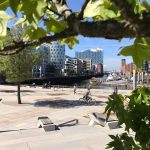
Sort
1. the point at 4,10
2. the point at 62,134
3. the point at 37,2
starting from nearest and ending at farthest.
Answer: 1. the point at 37,2
2. the point at 4,10
3. the point at 62,134

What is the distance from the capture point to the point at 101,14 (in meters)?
1.30

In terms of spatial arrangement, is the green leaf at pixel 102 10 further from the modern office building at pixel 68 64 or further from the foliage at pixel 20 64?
the modern office building at pixel 68 64

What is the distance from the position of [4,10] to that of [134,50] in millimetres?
535

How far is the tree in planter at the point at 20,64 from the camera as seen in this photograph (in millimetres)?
35000

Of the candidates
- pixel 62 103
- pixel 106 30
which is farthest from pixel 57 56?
pixel 106 30

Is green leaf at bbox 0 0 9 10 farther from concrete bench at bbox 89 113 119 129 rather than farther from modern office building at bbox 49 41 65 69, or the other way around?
modern office building at bbox 49 41 65 69

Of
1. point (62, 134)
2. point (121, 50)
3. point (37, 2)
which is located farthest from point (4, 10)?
point (62, 134)

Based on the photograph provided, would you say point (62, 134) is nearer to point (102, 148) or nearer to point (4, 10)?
point (102, 148)

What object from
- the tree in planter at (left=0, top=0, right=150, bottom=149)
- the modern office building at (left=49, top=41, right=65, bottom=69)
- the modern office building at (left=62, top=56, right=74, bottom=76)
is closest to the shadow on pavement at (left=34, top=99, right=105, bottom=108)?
the tree in planter at (left=0, top=0, right=150, bottom=149)

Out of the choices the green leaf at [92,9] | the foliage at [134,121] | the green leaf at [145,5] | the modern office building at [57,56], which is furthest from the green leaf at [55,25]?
the modern office building at [57,56]

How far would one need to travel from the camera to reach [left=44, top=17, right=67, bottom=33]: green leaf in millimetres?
1440

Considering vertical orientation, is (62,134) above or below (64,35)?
below

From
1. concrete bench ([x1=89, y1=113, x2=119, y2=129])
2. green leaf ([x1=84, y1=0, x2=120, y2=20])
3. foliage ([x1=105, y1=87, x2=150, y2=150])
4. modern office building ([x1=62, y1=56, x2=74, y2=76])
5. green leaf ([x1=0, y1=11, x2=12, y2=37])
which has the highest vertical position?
modern office building ([x1=62, y1=56, x2=74, y2=76])

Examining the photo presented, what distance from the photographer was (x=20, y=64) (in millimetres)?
35094
